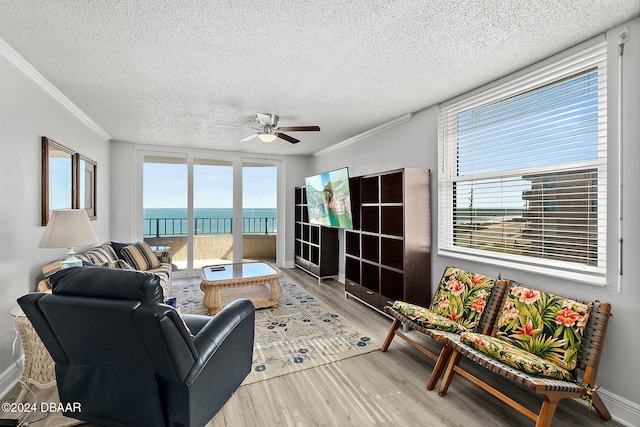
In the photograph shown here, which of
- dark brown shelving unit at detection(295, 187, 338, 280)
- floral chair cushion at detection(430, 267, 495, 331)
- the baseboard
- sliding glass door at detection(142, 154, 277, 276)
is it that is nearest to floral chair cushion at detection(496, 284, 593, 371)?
floral chair cushion at detection(430, 267, 495, 331)

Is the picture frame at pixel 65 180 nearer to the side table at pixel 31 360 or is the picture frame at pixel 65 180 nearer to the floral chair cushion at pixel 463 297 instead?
the side table at pixel 31 360

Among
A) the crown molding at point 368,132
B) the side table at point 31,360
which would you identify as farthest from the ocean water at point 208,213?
the side table at point 31,360

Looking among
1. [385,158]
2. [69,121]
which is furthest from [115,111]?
[385,158]

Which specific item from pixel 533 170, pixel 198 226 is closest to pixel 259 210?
pixel 198 226

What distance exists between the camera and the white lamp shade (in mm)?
2395

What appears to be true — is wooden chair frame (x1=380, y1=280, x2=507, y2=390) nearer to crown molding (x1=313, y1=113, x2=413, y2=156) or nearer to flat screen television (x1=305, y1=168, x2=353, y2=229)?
flat screen television (x1=305, y1=168, x2=353, y2=229)

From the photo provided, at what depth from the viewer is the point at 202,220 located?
6.03 metres

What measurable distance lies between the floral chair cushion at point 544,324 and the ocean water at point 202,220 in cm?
497

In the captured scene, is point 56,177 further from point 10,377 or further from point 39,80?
point 10,377

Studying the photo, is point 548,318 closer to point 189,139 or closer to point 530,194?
point 530,194

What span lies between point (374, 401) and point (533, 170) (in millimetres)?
2185

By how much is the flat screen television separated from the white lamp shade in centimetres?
290

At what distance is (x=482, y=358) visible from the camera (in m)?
1.91

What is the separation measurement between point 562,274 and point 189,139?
16.8ft
